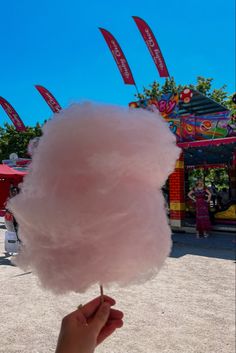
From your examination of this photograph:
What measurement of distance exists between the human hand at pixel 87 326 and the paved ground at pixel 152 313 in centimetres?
179

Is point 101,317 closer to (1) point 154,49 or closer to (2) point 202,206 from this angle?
(2) point 202,206

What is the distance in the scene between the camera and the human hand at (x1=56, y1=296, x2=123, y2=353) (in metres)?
1.08

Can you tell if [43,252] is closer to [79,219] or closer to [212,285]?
[79,219]

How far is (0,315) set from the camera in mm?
3936

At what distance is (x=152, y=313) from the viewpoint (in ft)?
13.0

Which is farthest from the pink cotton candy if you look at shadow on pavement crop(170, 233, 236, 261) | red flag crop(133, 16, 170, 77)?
red flag crop(133, 16, 170, 77)

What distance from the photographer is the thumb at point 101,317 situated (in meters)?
1.15

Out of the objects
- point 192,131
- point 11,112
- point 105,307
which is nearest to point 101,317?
point 105,307

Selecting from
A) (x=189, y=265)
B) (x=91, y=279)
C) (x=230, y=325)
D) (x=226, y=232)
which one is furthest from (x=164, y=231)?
(x=226, y=232)

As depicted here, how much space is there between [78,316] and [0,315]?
3238 mm

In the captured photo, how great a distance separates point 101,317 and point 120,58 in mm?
13368

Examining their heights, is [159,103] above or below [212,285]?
above

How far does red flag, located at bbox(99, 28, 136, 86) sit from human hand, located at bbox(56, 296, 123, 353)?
12.8 m

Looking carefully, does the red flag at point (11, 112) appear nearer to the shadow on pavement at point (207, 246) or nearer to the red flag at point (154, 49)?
the red flag at point (154, 49)
